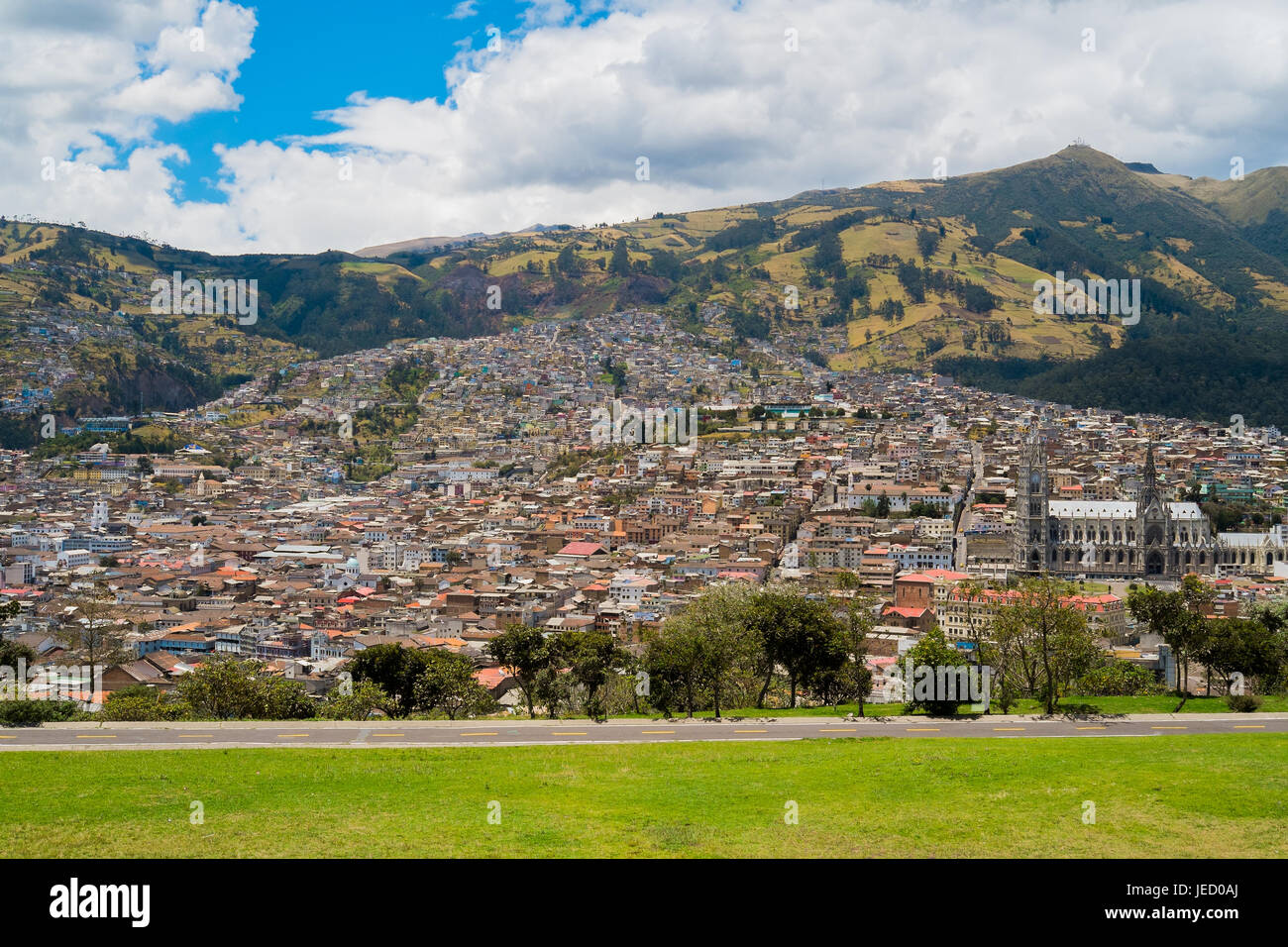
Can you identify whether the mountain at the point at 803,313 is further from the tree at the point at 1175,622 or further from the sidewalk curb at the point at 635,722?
the sidewalk curb at the point at 635,722

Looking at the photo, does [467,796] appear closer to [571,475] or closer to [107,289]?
[571,475]

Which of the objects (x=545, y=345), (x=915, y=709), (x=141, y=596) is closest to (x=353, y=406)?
(x=545, y=345)

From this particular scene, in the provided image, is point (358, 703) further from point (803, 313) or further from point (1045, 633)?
point (803, 313)

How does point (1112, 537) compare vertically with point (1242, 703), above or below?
below

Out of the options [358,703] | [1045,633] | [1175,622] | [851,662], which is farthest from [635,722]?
[1175,622]

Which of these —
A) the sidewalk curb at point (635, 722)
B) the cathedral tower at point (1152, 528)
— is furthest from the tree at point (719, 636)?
the cathedral tower at point (1152, 528)

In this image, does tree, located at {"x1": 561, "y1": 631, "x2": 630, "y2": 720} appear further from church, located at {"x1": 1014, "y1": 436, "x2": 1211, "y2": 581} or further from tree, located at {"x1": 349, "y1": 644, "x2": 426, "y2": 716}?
church, located at {"x1": 1014, "y1": 436, "x2": 1211, "y2": 581}
